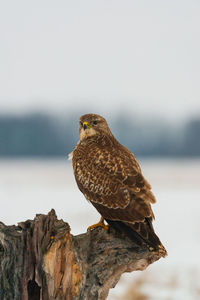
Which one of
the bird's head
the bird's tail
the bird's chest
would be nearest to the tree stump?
the bird's tail

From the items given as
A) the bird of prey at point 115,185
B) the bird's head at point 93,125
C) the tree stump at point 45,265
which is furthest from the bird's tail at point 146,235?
the bird's head at point 93,125

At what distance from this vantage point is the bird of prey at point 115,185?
574 centimetres

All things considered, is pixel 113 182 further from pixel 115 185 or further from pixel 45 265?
pixel 45 265

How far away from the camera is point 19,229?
5480 mm

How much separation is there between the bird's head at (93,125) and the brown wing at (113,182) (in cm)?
28

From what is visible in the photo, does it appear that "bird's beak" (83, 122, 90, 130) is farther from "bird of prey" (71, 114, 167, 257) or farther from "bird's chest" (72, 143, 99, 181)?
"bird's chest" (72, 143, 99, 181)

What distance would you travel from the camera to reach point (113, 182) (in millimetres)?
6020

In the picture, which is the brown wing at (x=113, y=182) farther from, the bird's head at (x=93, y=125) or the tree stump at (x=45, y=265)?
the tree stump at (x=45, y=265)

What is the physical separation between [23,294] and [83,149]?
2433mm

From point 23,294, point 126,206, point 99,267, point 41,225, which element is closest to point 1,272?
point 23,294

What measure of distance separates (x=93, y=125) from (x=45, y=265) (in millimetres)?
2628

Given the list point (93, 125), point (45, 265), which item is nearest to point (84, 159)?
point (93, 125)

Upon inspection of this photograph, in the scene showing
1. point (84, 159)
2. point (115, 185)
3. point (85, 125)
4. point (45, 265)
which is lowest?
point (45, 265)

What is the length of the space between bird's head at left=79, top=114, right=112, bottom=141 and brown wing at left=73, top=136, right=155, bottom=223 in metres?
0.28
